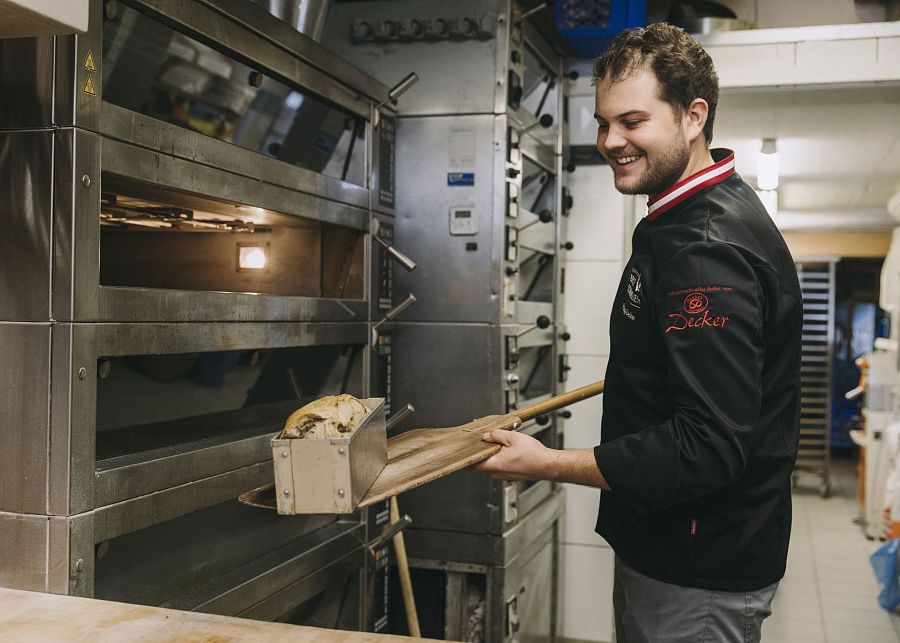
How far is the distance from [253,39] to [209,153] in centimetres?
34

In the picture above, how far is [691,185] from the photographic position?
5.42 ft

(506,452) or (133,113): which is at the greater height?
(133,113)

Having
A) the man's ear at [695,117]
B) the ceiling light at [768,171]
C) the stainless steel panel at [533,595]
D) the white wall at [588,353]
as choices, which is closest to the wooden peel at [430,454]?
the man's ear at [695,117]

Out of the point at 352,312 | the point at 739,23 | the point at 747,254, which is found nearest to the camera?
the point at 747,254

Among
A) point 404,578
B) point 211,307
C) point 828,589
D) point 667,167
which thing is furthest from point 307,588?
point 828,589

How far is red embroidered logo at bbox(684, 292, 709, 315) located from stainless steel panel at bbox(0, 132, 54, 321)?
43.5 inches

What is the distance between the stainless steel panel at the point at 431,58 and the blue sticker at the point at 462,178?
0.22 meters

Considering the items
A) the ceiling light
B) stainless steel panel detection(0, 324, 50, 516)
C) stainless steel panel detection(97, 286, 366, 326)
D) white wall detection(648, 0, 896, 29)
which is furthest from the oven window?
the ceiling light

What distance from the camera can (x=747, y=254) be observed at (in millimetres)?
1520

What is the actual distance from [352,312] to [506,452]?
109cm

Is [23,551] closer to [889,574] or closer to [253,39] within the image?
[253,39]

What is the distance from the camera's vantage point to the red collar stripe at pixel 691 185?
5.43ft

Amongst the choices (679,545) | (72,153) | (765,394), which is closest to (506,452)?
(679,545)

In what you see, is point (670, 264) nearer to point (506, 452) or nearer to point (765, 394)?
point (765, 394)
